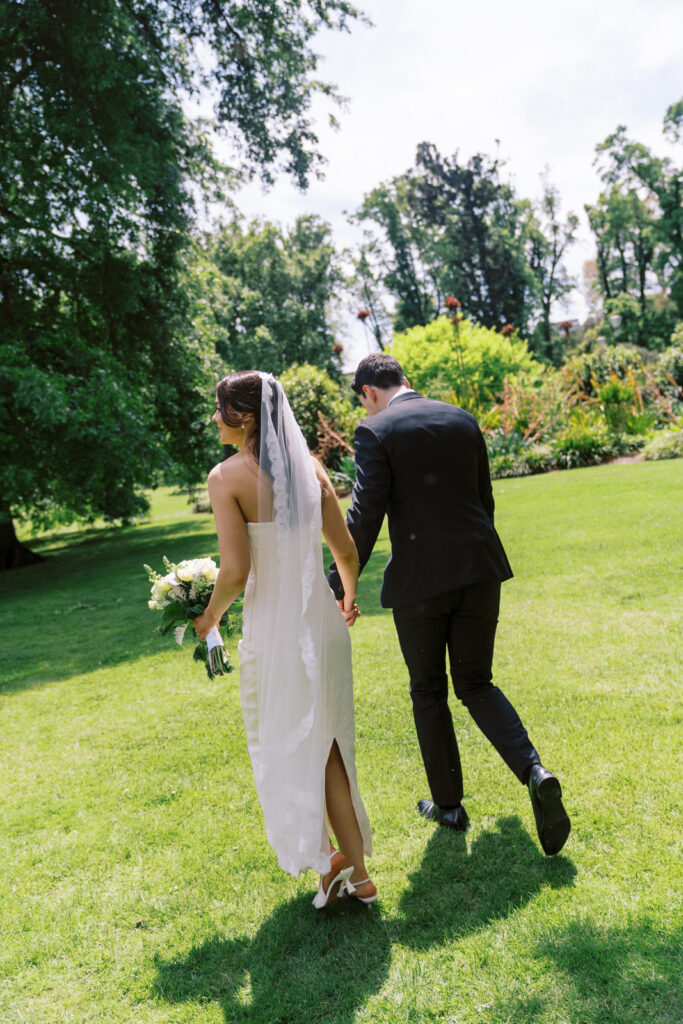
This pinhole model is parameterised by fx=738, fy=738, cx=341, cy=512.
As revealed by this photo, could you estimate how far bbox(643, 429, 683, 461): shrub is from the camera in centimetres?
1714

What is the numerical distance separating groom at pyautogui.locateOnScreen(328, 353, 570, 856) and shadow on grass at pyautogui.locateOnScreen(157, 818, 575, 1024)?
382 mm

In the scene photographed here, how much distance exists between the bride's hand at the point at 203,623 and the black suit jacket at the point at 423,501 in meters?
0.58

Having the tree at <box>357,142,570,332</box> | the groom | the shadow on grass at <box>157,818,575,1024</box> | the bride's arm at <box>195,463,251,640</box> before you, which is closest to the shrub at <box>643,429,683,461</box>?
the groom

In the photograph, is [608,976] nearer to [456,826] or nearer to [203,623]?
[456,826]

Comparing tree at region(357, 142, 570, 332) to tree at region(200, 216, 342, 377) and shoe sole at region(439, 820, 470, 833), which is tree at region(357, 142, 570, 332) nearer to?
tree at region(200, 216, 342, 377)

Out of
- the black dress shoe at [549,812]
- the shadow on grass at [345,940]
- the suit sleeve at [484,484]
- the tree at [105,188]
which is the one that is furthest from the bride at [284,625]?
the tree at [105,188]

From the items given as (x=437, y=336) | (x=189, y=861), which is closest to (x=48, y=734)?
(x=189, y=861)

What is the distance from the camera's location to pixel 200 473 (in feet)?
58.3

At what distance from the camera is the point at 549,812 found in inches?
121

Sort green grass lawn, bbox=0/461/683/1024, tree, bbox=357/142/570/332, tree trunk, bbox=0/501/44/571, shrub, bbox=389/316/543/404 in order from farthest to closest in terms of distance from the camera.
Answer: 1. tree, bbox=357/142/570/332
2. shrub, bbox=389/316/543/404
3. tree trunk, bbox=0/501/44/571
4. green grass lawn, bbox=0/461/683/1024


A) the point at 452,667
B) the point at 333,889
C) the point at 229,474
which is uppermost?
the point at 229,474

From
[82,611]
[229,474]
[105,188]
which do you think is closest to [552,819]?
[229,474]

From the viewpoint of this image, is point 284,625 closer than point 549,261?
Yes

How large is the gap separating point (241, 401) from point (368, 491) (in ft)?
2.33
